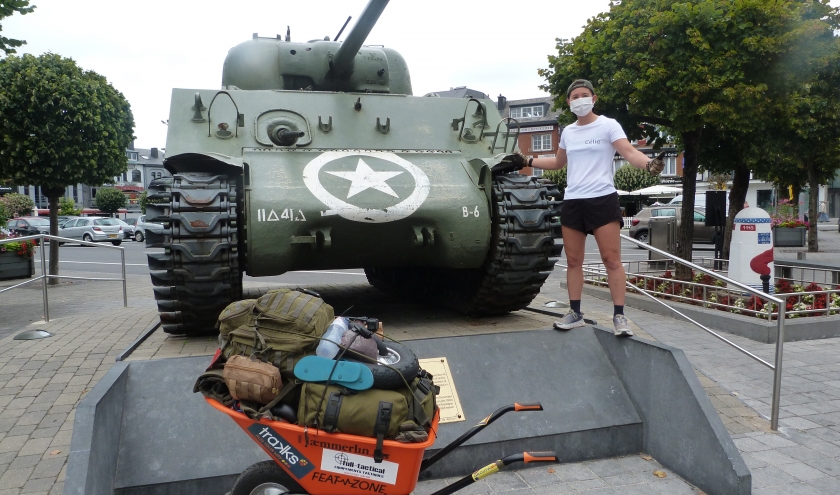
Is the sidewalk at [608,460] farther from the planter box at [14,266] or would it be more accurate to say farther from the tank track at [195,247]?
the planter box at [14,266]

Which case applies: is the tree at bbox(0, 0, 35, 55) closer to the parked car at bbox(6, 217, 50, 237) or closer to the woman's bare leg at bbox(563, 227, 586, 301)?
the woman's bare leg at bbox(563, 227, 586, 301)

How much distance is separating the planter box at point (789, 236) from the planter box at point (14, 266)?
20266 millimetres

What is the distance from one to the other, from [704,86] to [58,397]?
766 cm

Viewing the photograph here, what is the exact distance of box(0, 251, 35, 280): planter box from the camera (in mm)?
13695

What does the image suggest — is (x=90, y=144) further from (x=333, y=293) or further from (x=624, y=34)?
(x=624, y=34)

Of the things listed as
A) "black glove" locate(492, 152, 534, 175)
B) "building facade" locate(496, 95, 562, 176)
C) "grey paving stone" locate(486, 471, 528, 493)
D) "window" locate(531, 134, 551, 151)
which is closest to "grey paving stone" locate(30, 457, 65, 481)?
"grey paving stone" locate(486, 471, 528, 493)

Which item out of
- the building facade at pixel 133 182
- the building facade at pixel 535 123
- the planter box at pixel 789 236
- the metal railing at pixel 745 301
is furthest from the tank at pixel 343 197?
the building facade at pixel 133 182

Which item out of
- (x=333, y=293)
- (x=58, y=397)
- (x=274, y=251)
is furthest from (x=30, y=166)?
(x=274, y=251)

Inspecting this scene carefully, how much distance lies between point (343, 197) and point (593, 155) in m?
1.64

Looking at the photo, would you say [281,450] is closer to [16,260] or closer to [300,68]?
[300,68]

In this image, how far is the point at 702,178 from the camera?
51312 millimetres

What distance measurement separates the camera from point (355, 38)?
5.41 metres

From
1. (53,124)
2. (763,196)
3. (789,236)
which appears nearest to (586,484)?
(53,124)

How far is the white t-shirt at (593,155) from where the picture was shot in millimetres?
4418
